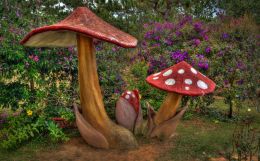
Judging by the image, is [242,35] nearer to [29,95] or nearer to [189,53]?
[189,53]

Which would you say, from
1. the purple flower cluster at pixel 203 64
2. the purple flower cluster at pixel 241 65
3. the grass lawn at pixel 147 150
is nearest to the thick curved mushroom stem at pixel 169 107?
the grass lawn at pixel 147 150

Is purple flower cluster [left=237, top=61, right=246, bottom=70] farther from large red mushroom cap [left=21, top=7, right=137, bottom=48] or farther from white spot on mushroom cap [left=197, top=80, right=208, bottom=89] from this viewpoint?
large red mushroom cap [left=21, top=7, right=137, bottom=48]

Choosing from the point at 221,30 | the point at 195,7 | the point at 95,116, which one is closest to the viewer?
the point at 95,116

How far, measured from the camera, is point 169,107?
5.36m

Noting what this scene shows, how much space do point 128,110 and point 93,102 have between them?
25.5 inches

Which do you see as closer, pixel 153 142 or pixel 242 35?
pixel 153 142

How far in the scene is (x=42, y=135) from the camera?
5.83 meters

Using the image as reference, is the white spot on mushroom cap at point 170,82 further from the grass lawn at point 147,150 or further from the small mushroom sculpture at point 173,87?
the grass lawn at point 147,150

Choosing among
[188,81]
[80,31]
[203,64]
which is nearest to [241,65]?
[203,64]

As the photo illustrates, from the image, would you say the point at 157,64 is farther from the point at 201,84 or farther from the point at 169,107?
the point at 201,84

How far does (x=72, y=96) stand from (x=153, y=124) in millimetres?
1907

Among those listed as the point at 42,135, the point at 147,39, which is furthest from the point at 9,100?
the point at 147,39

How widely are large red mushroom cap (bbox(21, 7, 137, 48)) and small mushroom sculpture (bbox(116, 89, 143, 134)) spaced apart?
47.3 inches

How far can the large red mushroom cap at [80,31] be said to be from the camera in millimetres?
3984
